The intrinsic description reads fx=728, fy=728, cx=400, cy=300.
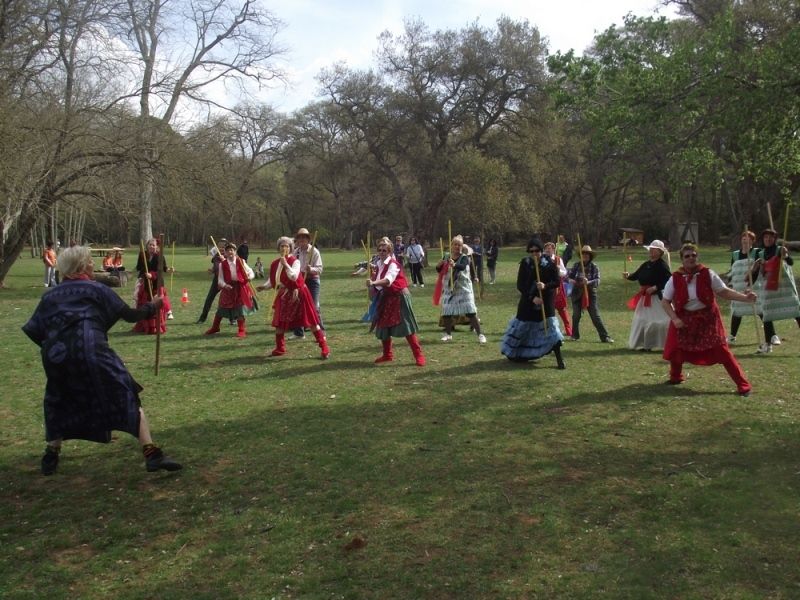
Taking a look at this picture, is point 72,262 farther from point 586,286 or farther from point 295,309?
point 586,286

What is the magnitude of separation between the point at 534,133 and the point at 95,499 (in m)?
35.8

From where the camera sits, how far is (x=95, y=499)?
5.25m

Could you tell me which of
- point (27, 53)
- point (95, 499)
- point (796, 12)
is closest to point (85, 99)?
point (27, 53)

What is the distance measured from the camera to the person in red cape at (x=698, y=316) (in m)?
8.17

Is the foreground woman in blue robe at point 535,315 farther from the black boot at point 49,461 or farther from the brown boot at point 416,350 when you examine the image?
the black boot at point 49,461

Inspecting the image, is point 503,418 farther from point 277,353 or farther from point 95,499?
point 277,353

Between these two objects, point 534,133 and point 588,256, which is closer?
point 588,256

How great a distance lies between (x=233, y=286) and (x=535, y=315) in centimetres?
590

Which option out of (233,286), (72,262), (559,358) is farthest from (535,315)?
(72,262)

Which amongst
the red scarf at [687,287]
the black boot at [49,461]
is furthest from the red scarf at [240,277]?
the red scarf at [687,287]

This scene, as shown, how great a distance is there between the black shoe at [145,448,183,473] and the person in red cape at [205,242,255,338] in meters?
7.78

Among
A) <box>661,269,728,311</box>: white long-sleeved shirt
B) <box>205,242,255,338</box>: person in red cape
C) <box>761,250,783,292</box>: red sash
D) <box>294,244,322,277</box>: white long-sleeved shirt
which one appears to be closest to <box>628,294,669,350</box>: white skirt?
<box>761,250,783,292</box>: red sash

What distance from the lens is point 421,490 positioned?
5332mm

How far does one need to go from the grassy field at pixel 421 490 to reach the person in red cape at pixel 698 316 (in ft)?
1.38
